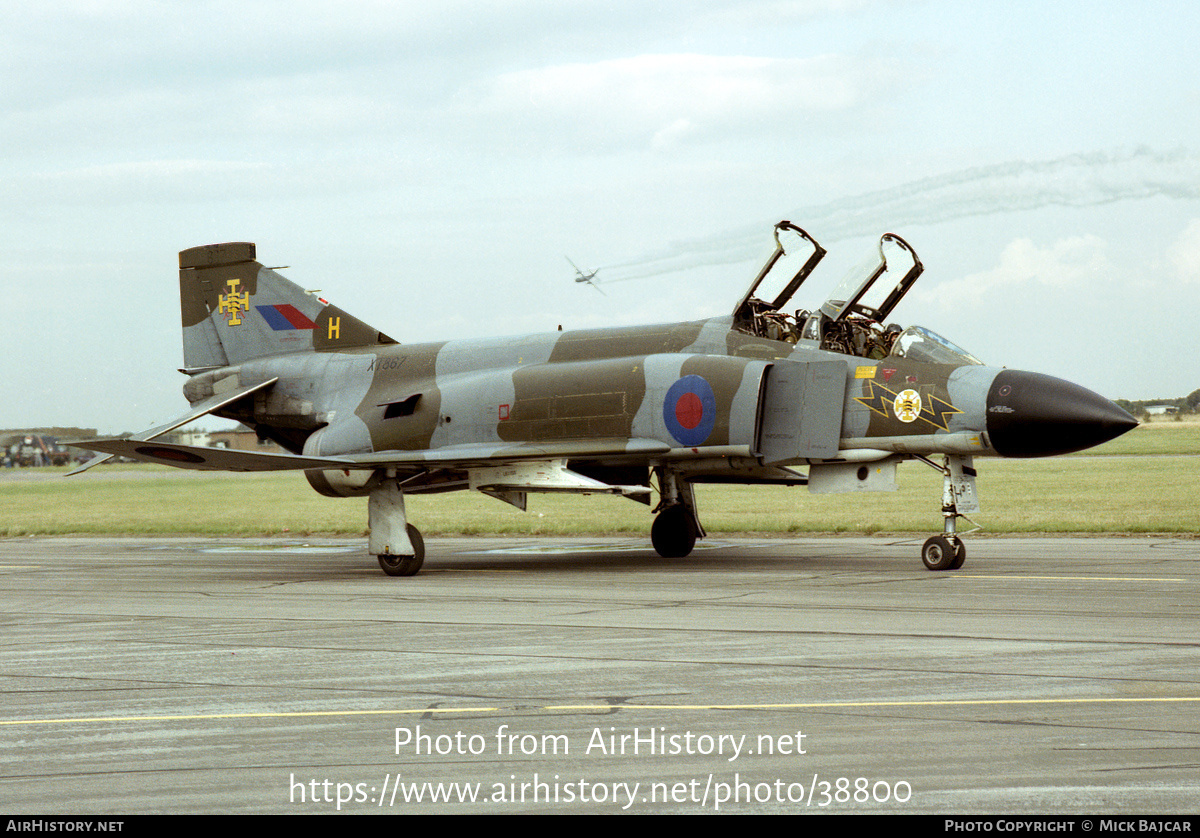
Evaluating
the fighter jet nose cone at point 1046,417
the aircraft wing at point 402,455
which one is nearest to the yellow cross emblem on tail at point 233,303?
the aircraft wing at point 402,455

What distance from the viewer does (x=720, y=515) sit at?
86.4 feet

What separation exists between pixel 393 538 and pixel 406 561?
35 cm

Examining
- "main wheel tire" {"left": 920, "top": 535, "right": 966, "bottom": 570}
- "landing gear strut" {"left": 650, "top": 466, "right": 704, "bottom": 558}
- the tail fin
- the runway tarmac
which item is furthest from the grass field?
the runway tarmac

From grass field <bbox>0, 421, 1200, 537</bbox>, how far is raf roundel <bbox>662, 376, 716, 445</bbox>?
6758 millimetres

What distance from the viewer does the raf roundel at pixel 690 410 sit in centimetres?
1529

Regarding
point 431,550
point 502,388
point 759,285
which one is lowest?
point 431,550

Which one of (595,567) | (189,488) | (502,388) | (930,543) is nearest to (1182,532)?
(930,543)

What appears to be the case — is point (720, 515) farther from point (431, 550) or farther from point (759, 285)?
point (759, 285)

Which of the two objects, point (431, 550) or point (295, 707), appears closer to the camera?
point (295, 707)

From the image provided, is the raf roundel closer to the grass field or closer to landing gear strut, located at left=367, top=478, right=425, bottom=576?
landing gear strut, located at left=367, top=478, right=425, bottom=576

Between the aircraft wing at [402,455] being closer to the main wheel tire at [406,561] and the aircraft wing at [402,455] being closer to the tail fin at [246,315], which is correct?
the main wheel tire at [406,561]

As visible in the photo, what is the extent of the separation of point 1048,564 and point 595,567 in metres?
5.84

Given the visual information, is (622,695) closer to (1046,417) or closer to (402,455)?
(1046,417)

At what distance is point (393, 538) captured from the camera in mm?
15766
